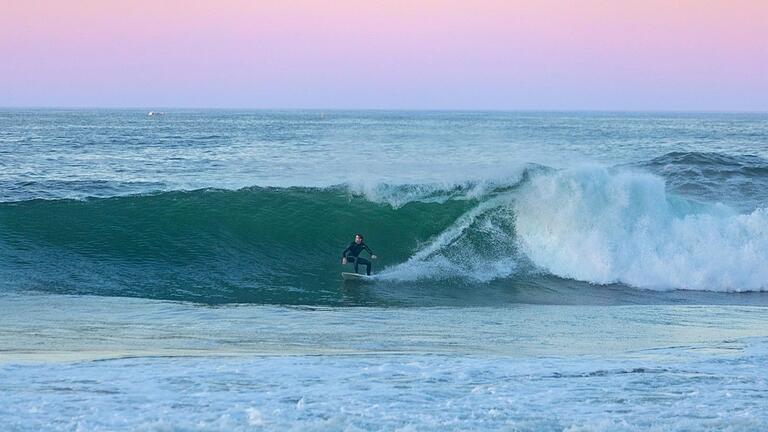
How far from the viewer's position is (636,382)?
26.1 ft

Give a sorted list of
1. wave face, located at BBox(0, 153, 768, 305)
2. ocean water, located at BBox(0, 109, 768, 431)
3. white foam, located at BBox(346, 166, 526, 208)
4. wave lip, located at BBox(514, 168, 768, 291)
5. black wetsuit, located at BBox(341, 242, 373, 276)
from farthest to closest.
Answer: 1. white foam, located at BBox(346, 166, 526, 208)
2. wave lip, located at BBox(514, 168, 768, 291)
3. black wetsuit, located at BBox(341, 242, 373, 276)
4. wave face, located at BBox(0, 153, 768, 305)
5. ocean water, located at BBox(0, 109, 768, 431)

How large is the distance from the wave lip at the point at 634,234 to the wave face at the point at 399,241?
32 mm

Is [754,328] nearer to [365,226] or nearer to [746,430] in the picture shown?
[746,430]

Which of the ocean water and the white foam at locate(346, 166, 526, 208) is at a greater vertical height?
the white foam at locate(346, 166, 526, 208)

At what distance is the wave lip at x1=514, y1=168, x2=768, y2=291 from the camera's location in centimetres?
1591

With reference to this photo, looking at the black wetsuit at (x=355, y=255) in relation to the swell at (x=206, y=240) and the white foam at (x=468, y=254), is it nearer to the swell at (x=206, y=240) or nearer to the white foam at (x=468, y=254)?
the white foam at (x=468, y=254)

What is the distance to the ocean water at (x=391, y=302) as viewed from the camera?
7191 millimetres

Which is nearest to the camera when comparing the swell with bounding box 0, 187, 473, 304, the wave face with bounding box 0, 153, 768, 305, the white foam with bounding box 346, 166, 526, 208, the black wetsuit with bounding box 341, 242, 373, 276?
the swell with bounding box 0, 187, 473, 304

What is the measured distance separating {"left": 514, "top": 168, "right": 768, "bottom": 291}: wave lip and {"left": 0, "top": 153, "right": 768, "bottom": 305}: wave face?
0.11 feet

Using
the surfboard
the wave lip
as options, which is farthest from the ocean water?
the surfboard

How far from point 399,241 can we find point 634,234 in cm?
480

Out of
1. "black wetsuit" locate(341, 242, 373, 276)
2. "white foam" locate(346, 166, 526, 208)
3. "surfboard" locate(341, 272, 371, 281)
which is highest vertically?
"white foam" locate(346, 166, 526, 208)

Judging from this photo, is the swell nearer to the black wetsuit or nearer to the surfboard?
the surfboard

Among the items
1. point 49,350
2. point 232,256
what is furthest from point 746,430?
point 232,256
